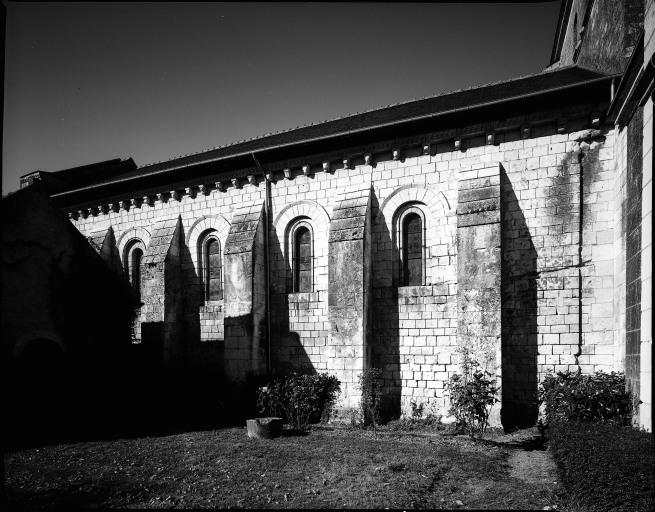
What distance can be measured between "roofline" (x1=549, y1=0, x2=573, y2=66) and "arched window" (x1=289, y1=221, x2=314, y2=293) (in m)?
10.4

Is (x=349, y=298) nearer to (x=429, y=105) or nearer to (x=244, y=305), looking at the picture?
(x=244, y=305)

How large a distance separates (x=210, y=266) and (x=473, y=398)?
29.8 ft

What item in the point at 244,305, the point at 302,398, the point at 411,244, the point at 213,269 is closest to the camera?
the point at 302,398

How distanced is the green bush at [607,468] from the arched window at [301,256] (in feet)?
26.1

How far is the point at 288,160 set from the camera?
1356 cm

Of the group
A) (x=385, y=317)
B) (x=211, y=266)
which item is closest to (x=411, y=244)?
(x=385, y=317)

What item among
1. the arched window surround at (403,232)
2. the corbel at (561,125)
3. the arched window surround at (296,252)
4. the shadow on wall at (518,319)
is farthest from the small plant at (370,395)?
the corbel at (561,125)

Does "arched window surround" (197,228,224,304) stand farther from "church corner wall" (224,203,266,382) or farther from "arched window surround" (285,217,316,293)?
"arched window surround" (285,217,316,293)

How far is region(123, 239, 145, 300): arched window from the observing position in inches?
671

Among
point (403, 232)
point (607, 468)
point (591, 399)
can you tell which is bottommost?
point (591, 399)

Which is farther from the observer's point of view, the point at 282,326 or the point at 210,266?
the point at 210,266

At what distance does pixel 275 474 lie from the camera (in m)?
7.59

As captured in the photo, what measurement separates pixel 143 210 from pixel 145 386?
6.21m

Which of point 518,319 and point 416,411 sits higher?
point 518,319
